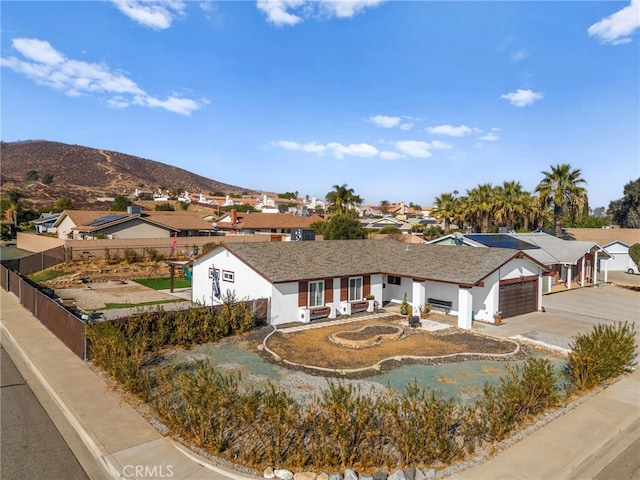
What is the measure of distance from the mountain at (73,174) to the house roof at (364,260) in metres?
105

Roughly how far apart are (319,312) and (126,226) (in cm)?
4368

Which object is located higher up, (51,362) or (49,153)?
(49,153)

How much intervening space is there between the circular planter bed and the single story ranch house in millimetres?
2976

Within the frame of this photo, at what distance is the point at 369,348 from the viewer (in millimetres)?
17688

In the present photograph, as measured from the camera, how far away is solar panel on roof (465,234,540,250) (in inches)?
1323

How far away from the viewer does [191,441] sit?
9.57m

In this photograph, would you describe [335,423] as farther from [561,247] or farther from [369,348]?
[561,247]

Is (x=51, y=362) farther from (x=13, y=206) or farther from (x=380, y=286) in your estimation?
(x=13, y=206)

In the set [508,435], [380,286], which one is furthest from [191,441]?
[380,286]

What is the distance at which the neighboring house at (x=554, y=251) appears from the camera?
3428 centimetres

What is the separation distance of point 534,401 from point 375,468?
5.27m

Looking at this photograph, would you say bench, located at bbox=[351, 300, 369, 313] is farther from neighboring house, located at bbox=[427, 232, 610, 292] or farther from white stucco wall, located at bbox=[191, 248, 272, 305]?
neighboring house, located at bbox=[427, 232, 610, 292]

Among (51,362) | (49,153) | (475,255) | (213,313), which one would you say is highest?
(49,153)

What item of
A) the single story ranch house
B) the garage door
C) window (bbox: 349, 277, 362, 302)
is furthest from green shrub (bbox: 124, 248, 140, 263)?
the garage door
